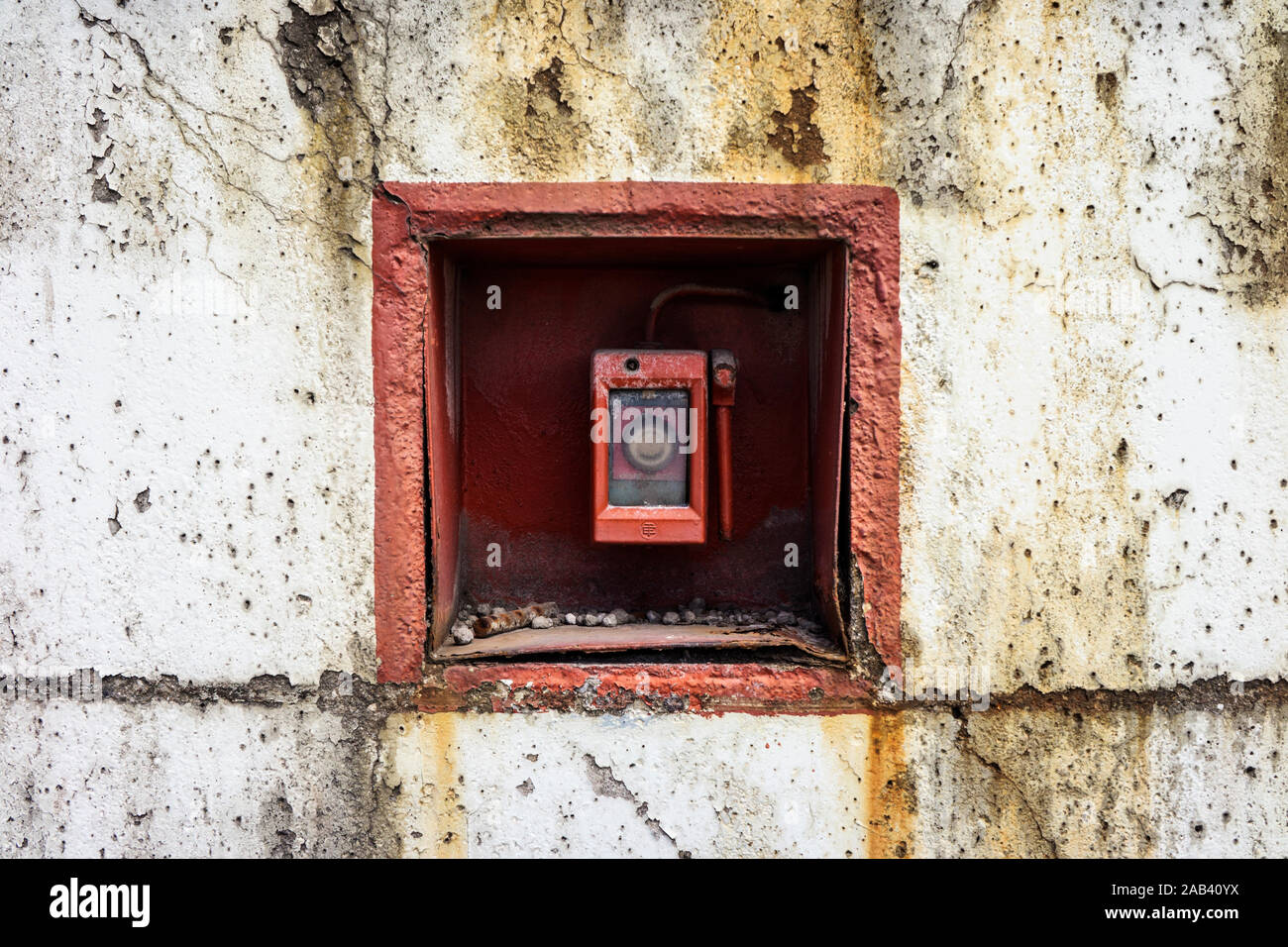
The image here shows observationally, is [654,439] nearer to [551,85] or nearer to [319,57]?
[551,85]

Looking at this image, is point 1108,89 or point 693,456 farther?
point 693,456

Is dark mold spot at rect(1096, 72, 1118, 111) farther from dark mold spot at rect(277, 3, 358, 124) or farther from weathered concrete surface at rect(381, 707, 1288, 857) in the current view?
dark mold spot at rect(277, 3, 358, 124)

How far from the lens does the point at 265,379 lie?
60.7 inches

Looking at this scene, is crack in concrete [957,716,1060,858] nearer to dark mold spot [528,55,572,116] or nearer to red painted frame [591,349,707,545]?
→ red painted frame [591,349,707,545]

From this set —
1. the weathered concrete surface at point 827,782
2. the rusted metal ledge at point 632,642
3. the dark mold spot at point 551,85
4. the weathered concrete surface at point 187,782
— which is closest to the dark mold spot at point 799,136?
the dark mold spot at point 551,85

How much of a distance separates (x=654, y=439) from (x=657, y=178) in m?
0.51

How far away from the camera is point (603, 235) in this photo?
1526mm

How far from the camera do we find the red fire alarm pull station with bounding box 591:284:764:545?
162 centimetres

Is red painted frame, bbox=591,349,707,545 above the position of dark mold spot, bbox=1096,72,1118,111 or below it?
below

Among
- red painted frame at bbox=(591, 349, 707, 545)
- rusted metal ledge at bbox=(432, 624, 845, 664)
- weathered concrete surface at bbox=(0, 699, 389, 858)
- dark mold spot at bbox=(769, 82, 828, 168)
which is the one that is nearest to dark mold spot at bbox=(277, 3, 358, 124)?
red painted frame at bbox=(591, 349, 707, 545)

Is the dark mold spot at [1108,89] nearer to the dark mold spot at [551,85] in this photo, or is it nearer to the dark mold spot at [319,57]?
the dark mold spot at [551,85]

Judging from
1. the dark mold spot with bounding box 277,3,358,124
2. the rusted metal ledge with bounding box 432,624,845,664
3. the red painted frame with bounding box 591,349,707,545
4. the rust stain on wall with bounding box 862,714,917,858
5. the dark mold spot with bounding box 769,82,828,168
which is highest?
the dark mold spot with bounding box 277,3,358,124

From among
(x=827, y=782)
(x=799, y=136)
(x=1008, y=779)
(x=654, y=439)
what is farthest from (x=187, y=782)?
(x=799, y=136)

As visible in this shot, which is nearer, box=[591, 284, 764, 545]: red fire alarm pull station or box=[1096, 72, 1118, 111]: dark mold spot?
box=[1096, 72, 1118, 111]: dark mold spot
